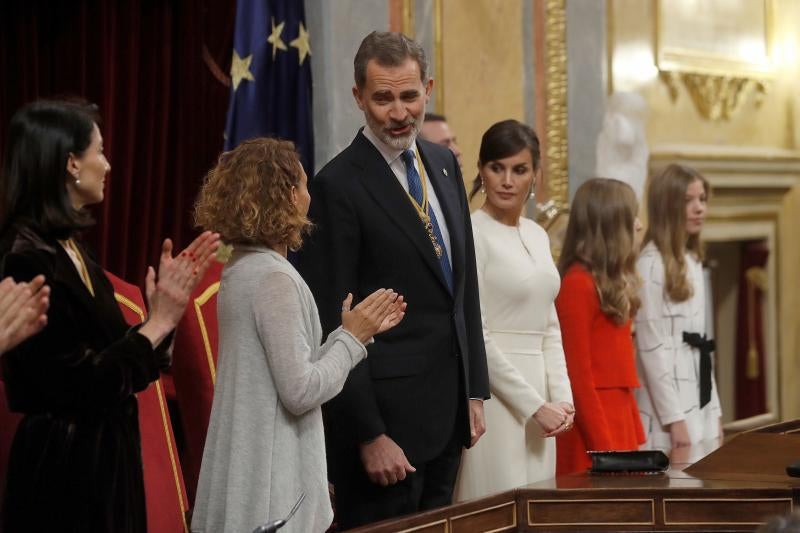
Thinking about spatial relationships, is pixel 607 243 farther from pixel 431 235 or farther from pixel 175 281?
pixel 175 281

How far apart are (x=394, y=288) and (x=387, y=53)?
23.1 inches

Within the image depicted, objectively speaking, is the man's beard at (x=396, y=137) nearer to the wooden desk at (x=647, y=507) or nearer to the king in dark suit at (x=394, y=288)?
the king in dark suit at (x=394, y=288)

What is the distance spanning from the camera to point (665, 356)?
5.34 meters

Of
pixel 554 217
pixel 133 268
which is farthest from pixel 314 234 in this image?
pixel 554 217

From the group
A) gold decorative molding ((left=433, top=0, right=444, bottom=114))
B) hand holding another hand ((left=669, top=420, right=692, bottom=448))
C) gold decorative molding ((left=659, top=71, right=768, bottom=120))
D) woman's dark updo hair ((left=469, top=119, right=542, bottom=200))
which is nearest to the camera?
woman's dark updo hair ((left=469, top=119, right=542, bottom=200))

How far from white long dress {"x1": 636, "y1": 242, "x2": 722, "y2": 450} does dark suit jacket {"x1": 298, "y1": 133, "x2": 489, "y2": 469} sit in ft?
6.12

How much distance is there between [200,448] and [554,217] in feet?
10.3

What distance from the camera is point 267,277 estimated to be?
3.08 meters

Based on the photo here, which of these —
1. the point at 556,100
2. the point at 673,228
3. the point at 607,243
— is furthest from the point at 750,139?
the point at 607,243

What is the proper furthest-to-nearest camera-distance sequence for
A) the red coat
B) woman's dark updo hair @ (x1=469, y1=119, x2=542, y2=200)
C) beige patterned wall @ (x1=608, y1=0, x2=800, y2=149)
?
beige patterned wall @ (x1=608, y1=0, x2=800, y2=149), the red coat, woman's dark updo hair @ (x1=469, y1=119, x2=542, y2=200)

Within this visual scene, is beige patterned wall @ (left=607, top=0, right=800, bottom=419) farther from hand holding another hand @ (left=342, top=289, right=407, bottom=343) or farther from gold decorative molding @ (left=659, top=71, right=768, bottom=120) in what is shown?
hand holding another hand @ (left=342, top=289, right=407, bottom=343)

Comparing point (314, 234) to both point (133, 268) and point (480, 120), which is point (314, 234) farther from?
point (480, 120)

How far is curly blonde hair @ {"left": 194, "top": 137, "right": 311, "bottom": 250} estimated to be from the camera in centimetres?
312

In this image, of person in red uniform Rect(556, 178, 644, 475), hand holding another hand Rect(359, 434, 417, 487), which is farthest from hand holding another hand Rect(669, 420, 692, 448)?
hand holding another hand Rect(359, 434, 417, 487)
